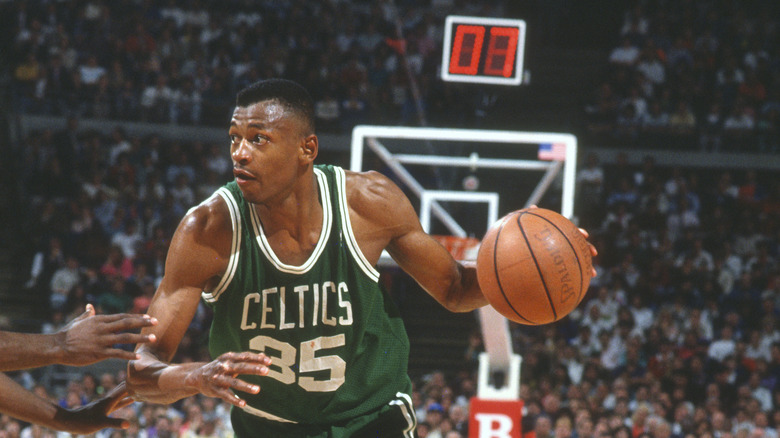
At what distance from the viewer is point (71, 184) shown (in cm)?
1247

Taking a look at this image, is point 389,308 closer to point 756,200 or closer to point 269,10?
point 756,200

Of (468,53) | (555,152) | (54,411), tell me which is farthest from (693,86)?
(54,411)

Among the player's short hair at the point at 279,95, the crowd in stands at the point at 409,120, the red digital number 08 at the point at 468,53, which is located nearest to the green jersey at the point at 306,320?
the player's short hair at the point at 279,95

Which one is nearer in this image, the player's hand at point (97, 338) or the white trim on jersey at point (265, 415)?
the player's hand at point (97, 338)

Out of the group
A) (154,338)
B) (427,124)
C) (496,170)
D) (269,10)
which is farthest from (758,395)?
(269,10)

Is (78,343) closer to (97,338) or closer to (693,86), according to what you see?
(97,338)

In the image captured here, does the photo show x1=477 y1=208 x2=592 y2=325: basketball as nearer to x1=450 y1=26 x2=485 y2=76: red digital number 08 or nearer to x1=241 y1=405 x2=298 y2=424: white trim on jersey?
Result: x1=241 y1=405 x2=298 y2=424: white trim on jersey

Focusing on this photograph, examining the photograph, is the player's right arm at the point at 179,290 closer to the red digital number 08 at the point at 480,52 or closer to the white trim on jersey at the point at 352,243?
the white trim on jersey at the point at 352,243

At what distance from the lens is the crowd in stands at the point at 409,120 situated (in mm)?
9445

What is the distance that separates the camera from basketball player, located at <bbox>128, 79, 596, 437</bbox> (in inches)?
116

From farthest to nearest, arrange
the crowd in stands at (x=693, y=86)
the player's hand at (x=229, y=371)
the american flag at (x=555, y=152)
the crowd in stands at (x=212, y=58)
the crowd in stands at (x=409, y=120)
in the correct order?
the crowd in stands at (x=212, y=58)
the crowd in stands at (x=693, y=86)
the crowd in stands at (x=409, y=120)
the american flag at (x=555, y=152)
the player's hand at (x=229, y=371)

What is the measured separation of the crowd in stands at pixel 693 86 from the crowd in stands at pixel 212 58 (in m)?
2.24

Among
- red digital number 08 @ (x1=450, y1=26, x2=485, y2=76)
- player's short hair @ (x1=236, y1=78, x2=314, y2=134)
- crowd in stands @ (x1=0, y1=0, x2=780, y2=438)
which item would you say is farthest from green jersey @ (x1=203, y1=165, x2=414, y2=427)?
crowd in stands @ (x1=0, y1=0, x2=780, y2=438)

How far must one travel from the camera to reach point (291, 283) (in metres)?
3.04
